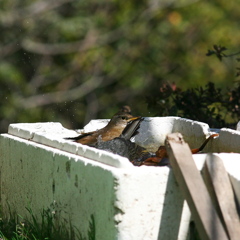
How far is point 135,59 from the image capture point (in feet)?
46.2

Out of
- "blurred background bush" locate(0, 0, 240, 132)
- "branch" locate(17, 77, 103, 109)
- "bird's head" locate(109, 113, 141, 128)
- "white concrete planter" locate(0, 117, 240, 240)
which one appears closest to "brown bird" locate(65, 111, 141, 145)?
"bird's head" locate(109, 113, 141, 128)

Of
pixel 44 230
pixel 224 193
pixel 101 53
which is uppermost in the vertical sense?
pixel 101 53

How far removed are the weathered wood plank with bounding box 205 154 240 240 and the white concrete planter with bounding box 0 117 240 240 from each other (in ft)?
0.18

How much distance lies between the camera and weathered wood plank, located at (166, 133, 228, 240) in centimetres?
376

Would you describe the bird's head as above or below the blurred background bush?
below

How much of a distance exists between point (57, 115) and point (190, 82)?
252 cm

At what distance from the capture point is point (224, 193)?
3.98m

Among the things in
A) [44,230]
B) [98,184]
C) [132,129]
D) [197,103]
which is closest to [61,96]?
[197,103]

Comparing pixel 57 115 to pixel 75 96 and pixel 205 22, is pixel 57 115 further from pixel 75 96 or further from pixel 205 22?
pixel 205 22

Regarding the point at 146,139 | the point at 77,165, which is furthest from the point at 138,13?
the point at 77,165

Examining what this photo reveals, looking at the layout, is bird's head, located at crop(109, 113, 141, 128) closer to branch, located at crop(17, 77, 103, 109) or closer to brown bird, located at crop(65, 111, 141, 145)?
brown bird, located at crop(65, 111, 141, 145)

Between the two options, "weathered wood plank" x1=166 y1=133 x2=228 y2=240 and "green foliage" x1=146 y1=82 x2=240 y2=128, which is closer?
"weathered wood plank" x1=166 y1=133 x2=228 y2=240

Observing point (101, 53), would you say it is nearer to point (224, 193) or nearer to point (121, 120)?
point (121, 120)

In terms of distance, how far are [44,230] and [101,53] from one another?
29.2 feet
